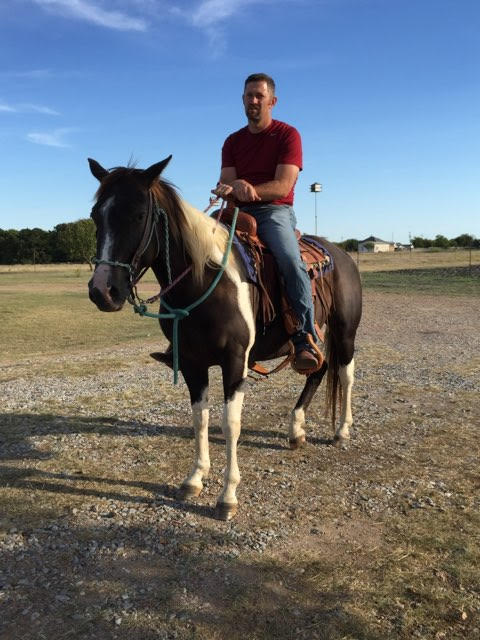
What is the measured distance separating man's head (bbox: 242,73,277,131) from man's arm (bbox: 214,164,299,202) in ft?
1.57

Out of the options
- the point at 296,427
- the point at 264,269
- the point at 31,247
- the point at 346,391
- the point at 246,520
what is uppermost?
the point at 31,247

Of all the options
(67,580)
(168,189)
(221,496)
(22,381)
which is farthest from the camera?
(22,381)

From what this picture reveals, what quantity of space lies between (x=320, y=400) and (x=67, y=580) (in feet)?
14.9

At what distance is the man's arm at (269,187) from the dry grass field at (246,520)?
7.94 feet

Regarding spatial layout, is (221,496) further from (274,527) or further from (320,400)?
(320,400)

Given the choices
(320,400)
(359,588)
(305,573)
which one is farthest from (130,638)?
(320,400)

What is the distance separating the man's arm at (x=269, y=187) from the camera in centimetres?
400

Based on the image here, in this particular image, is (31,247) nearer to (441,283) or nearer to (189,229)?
(441,283)

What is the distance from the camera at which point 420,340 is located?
1181 centimetres

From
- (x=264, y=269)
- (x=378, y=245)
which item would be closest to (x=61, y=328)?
(x=264, y=269)

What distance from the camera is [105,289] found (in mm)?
Result: 3146

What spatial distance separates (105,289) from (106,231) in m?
0.38

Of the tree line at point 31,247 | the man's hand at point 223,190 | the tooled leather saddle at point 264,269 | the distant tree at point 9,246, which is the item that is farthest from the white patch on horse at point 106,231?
the distant tree at point 9,246

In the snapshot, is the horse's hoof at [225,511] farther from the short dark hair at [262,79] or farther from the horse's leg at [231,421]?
the short dark hair at [262,79]
